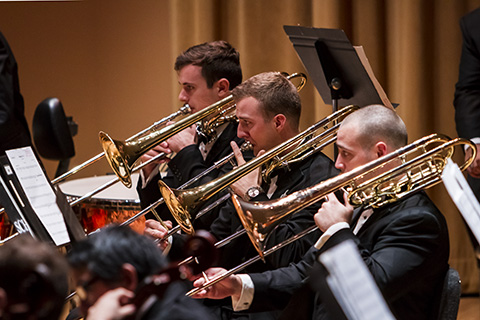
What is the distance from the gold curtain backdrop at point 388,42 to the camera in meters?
3.87

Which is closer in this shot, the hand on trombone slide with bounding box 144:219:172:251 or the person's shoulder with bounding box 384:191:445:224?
the person's shoulder with bounding box 384:191:445:224

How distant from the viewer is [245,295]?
2.10m

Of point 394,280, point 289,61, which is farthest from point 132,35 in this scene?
point 394,280

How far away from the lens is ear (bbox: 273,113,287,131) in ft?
8.57

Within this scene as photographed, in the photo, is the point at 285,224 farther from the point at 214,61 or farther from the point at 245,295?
the point at 214,61

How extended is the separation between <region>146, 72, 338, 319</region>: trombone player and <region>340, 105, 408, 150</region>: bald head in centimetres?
30

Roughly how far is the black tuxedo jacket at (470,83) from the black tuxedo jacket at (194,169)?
2.95 feet

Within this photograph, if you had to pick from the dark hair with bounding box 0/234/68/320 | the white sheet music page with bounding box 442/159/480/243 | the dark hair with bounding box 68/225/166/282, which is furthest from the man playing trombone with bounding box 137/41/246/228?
the dark hair with bounding box 0/234/68/320

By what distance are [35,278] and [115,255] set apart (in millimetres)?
149

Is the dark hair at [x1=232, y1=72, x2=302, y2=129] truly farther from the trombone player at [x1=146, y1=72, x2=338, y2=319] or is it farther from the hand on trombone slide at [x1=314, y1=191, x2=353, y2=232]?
the hand on trombone slide at [x1=314, y1=191, x2=353, y2=232]

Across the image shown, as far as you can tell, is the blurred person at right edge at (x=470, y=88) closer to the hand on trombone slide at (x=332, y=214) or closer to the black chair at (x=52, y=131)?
the hand on trombone slide at (x=332, y=214)

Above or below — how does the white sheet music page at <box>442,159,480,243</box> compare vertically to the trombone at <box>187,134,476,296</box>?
above

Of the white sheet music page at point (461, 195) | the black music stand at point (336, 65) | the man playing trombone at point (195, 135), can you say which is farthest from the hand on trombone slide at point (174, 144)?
the white sheet music page at point (461, 195)

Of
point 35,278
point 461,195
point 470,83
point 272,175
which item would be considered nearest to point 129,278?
point 35,278
